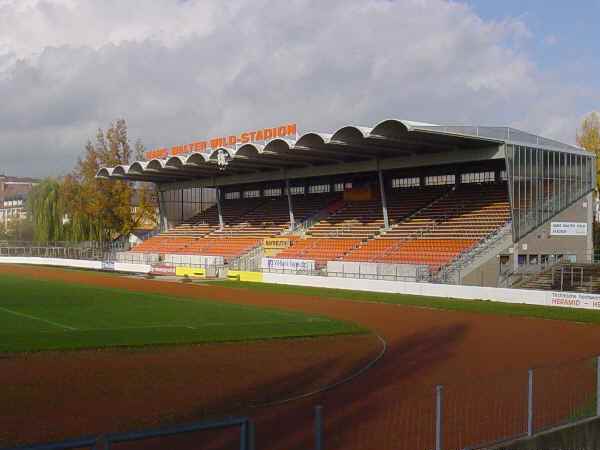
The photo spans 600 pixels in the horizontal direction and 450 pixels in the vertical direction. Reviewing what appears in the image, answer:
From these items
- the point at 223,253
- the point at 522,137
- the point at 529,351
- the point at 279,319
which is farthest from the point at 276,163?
the point at 529,351

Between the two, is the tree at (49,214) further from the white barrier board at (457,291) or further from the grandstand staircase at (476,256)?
the grandstand staircase at (476,256)

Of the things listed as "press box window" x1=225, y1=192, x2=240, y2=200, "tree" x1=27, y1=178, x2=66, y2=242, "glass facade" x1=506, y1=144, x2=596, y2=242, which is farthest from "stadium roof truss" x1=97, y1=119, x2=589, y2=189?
"tree" x1=27, y1=178, x2=66, y2=242

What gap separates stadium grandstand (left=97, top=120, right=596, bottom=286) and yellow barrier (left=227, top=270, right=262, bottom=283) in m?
1.42

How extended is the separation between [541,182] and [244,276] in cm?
2196

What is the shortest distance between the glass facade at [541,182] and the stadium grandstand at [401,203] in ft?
0.23

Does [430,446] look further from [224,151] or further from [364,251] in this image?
[224,151]

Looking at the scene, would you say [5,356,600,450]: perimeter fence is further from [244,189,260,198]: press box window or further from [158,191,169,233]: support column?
[158,191,169,233]: support column

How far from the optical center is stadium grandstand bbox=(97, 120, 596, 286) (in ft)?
135

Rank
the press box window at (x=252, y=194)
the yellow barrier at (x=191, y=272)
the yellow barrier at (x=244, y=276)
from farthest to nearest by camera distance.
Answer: the press box window at (x=252, y=194) → the yellow barrier at (x=191, y=272) → the yellow barrier at (x=244, y=276)

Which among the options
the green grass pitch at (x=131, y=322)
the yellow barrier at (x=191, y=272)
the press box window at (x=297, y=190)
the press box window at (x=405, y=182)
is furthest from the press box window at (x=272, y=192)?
the green grass pitch at (x=131, y=322)

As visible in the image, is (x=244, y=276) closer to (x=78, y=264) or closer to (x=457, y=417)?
(x=78, y=264)

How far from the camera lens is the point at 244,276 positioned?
169 ft

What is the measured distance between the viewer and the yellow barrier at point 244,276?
1981 inches

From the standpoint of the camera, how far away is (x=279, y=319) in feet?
89.8
